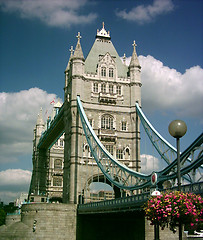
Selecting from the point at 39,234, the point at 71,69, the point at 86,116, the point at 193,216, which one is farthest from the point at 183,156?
the point at 71,69

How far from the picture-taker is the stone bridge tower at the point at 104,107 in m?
47.9

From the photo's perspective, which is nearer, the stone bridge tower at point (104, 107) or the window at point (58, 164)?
the stone bridge tower at point (104, 107)

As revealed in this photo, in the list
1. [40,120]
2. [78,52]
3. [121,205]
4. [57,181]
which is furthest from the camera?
[40,120]

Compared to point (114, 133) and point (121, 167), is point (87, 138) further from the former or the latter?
point (121, 167)

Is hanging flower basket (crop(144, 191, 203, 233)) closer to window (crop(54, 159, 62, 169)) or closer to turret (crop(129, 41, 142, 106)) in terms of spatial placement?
turret (crop(129, 41, 142, 106))

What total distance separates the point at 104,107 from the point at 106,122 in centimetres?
200

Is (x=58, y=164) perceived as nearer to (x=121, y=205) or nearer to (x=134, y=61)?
(x=134, y=61)

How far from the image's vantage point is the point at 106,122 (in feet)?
163

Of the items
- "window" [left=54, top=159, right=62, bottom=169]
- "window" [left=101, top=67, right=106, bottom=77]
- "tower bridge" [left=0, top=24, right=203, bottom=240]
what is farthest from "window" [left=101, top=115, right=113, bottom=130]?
"window" [left=54, top=159, right=62, bottom=169]

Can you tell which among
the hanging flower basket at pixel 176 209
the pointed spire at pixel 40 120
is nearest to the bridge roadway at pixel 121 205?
the hanging flower basket at pixel 176 209

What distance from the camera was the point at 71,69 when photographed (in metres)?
50.6

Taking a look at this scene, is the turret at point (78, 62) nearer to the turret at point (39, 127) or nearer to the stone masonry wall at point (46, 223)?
the stone masonry wall at point (46, 223)

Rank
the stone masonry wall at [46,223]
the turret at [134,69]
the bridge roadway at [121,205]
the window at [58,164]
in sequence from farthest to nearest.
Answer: the window at [58,164]
the turret at [134,69]
the stone masonry wall at [46,223]
the bridge roadway at [121,205]

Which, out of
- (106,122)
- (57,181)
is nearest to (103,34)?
(106,122)
